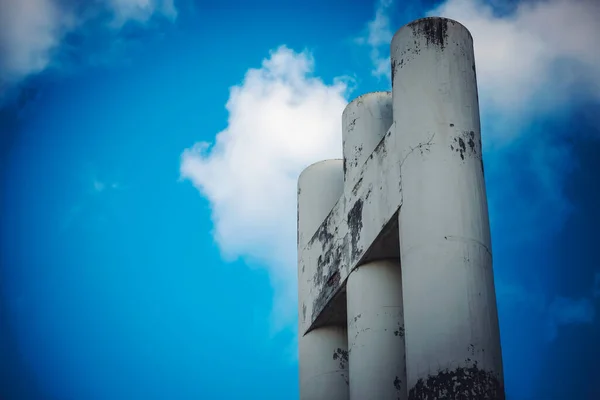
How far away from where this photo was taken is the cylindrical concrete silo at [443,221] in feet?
41.1

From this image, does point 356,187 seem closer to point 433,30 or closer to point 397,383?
point 433,30

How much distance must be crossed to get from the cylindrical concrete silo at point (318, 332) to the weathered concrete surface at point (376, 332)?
2040mm

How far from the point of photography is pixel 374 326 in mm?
15492

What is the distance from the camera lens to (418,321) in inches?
517

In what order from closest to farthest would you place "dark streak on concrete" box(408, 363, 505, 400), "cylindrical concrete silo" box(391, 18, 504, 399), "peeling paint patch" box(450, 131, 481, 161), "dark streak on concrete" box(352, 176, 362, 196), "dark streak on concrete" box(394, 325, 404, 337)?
"dark streak on concrete" box(408, 363, 505, 400), "cylindrical concrete silo" box(391, 18, 504, 399), "peeling paint patch" box(450, 131, 481, 161), "dark streak on concrete" box(394, 325, 404, 337), "dark streak on concrete" box(352, 176, 362, 196)

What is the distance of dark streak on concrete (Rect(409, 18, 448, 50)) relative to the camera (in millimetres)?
15148

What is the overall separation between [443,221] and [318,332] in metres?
5.71

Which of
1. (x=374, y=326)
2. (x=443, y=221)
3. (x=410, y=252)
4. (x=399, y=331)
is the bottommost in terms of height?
(x=399, y=331)

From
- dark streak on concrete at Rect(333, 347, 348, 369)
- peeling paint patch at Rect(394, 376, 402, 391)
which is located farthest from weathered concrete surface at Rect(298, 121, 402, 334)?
peeling paint patch at Rect(394, 376, 402, 391)

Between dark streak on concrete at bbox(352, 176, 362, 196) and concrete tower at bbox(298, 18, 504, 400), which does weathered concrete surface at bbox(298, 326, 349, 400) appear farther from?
dark streak on concrete at bbox(352, 176, 362, 196)

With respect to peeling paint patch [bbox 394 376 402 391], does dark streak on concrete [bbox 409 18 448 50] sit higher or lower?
higher

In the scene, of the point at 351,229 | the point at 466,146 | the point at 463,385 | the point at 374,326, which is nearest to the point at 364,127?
the point at 351,229

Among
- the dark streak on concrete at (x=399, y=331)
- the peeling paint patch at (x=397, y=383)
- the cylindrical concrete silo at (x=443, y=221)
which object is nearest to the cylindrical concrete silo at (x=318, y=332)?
the dark streak on concrete at (x=399, y=331)

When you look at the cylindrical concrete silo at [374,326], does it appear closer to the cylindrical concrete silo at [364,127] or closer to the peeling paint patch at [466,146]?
the cylindrical concrete silo at [364,127]
